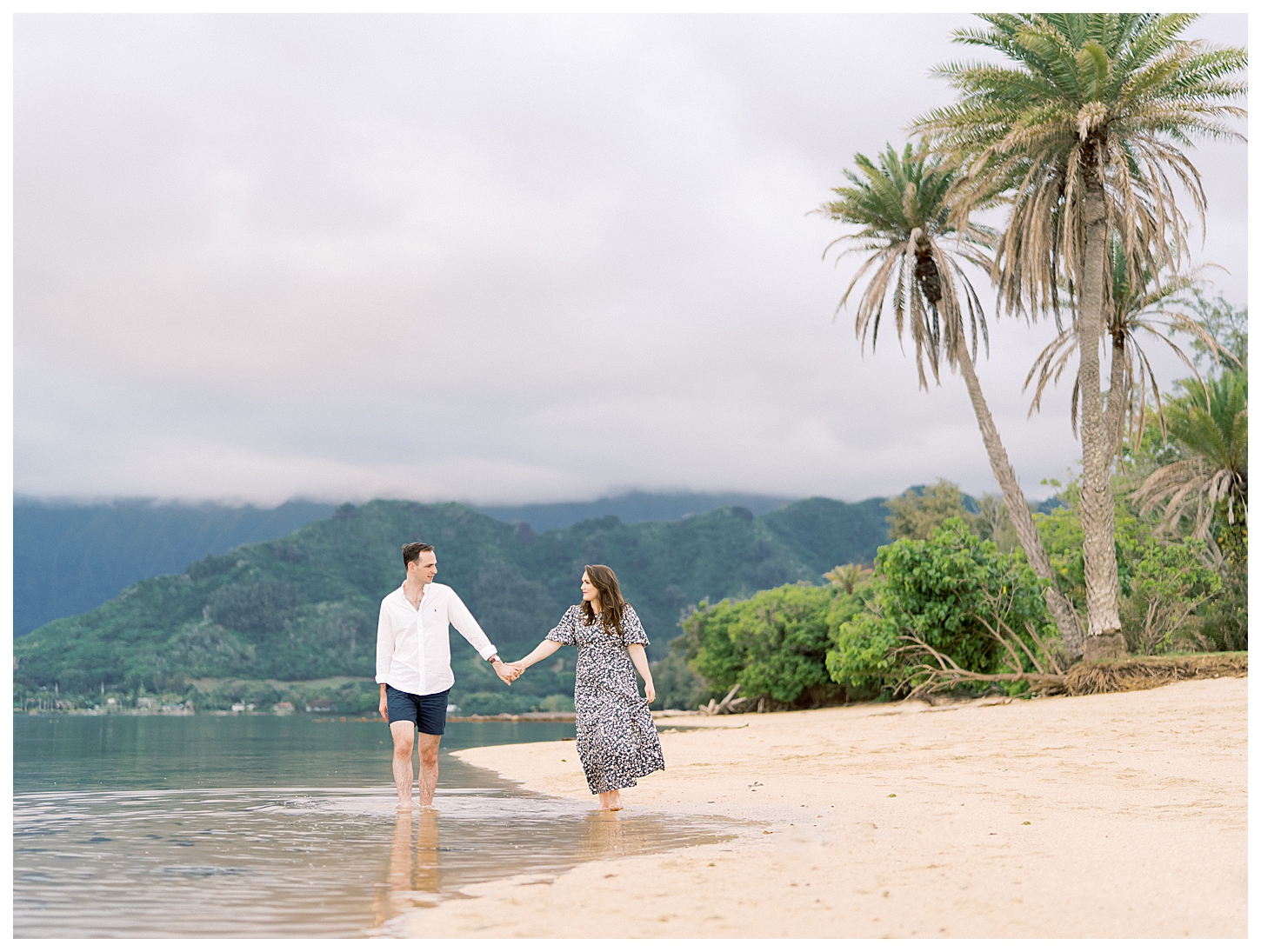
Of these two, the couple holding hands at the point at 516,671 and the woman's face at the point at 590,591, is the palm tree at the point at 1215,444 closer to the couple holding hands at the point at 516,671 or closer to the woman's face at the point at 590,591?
the couple holding hands at the point at 516,671

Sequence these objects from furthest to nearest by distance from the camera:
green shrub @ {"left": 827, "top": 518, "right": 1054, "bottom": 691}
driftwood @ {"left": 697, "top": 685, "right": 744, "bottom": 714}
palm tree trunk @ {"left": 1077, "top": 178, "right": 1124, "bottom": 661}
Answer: driftwood @ {"left": 697, "top": 685, "right": 744, "bottom": 714} < green shrub @ {"left": 827, "top": 518, "right": 1054, "bottom": 691} < palm tree trunk @ {"left": 1077, "top": 178, "right": 1124, "bottom": 661}

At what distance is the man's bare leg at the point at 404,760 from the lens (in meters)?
8.95

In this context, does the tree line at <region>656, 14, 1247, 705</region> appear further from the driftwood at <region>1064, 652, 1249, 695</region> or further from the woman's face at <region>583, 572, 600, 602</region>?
the woman's face at <region>583, 572, 600, 602</region>

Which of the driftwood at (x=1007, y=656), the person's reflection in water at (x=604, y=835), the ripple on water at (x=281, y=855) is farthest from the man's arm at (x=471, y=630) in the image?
the driftwood at (x=1007, y=656)

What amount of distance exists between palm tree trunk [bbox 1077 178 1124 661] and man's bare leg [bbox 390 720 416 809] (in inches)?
720

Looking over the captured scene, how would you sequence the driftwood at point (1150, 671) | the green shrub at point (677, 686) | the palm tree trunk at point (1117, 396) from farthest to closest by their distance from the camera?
the green shrub at point (677, 686), the palm tree trunk at point (1117, 396), the driftwood at point (1150, 671)

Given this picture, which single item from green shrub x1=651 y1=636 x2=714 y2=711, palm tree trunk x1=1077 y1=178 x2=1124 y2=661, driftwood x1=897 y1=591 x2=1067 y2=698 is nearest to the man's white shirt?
driftwood x1=897 y1=591 x2=1067 y2=698

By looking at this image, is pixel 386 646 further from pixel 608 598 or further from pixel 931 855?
pixel 931 855

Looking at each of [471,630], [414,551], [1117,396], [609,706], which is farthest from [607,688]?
[1117,396]

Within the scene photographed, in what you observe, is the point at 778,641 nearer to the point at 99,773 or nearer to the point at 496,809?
the point at 99,773

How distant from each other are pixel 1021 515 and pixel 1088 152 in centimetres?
845

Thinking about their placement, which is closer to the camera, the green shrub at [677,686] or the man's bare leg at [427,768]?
the man's bare leg at [427,768]

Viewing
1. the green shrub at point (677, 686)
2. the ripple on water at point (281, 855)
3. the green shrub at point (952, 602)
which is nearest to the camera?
the ripple on water at point (281, 855)

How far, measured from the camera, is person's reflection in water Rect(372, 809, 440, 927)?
202 inches
